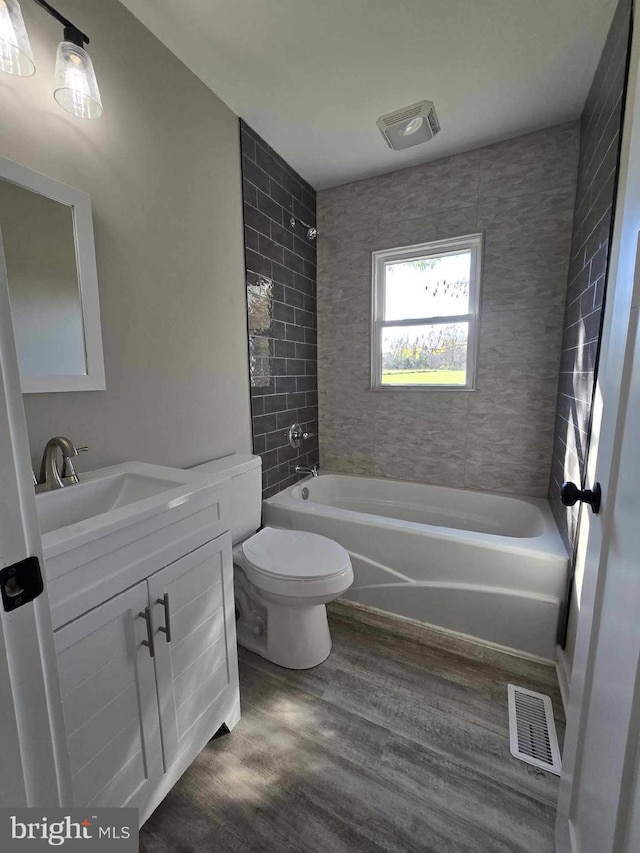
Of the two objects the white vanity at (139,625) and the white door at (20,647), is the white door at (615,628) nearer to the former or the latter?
the white door at (20,647)

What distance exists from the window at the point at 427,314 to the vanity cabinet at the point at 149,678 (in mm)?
1942

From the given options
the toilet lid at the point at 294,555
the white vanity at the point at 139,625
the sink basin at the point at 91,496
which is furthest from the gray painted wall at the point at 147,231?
the toilet lid at the point at 294,555

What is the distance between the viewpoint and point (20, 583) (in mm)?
460

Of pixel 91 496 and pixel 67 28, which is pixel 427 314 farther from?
pixel 91 496

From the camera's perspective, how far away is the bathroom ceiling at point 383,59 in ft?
4.50

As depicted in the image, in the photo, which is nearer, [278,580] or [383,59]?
[278,580]

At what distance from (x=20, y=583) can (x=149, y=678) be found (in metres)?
0.69

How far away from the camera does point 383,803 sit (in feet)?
3.57

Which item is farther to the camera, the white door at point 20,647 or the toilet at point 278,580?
the toilet at point 278,580

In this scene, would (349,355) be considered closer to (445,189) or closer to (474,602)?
(445,189)

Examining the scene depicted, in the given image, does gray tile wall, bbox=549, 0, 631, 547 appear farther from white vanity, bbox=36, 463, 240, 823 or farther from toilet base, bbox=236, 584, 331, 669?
white vanity, bbox=36, 463, 240, 823

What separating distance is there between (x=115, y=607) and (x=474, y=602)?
1.57m

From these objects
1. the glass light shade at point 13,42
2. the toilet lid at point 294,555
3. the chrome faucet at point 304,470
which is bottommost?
the toilet lid at point 294,555

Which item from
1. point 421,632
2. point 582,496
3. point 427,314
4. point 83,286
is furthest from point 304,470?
point 582,496
